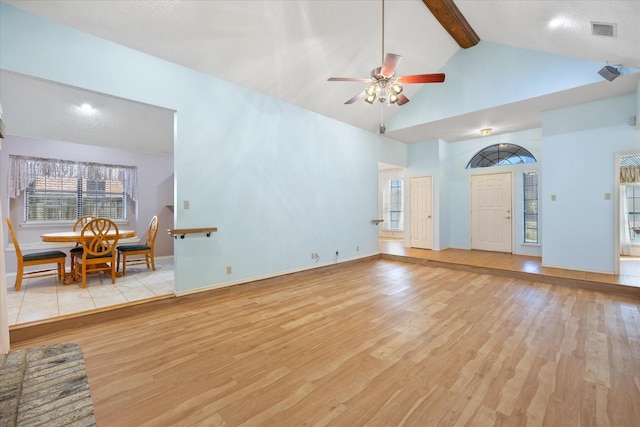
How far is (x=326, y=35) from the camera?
12.9 ft

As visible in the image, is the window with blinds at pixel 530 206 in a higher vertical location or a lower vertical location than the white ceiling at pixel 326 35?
lower

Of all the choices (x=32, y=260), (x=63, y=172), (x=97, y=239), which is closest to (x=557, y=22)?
(x=97, y=239)

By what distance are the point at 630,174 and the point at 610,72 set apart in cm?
461

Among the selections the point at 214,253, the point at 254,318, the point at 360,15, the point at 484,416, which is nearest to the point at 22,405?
the point at 254,318

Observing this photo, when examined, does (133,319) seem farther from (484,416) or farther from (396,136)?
(396,136)

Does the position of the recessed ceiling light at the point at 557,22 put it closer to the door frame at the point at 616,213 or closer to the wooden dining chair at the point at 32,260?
the door frame at the point at 616,213

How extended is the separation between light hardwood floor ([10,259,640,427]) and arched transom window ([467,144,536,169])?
368cm

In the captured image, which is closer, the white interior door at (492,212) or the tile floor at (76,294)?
the tile floor at (76,294)

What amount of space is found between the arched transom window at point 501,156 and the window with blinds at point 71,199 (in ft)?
28.6

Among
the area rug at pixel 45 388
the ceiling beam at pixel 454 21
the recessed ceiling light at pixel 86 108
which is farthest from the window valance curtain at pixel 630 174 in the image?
the recessed ceiling light at pixel 86 108

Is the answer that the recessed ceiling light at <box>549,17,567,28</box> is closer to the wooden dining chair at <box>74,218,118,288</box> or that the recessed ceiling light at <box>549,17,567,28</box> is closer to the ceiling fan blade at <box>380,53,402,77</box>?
the ceiling fan blade at <box>380,53,402,77</box>

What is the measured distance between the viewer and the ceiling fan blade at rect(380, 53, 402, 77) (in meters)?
2.66

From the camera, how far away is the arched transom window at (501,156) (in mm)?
6466

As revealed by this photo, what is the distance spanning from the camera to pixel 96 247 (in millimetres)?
3912
